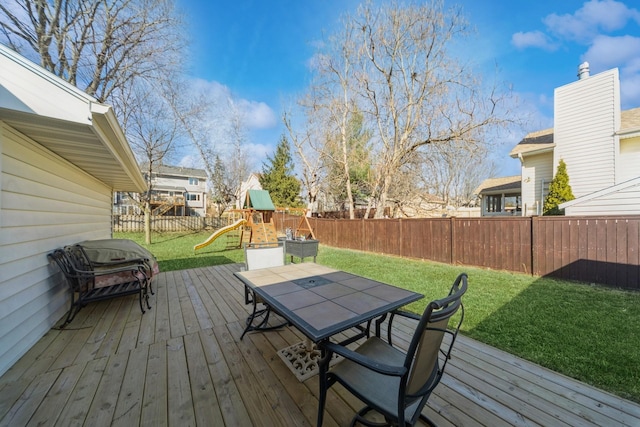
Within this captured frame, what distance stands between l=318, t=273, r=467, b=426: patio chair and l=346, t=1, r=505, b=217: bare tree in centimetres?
986

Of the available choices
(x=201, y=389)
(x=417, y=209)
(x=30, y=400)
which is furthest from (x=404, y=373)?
(x=417, y=209)

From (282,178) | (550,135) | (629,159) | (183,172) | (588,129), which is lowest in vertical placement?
(629,159)

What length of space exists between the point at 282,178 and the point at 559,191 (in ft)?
56.9

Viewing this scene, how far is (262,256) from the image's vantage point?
4.11 metres

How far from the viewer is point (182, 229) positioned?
16203 mm

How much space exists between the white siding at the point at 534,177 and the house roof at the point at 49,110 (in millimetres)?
13125

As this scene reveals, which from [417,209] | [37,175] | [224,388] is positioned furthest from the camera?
[417,209]

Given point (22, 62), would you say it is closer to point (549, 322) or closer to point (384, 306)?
point (384, 306)

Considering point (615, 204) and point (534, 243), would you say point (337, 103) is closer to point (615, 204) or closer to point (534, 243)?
point (534, 243)

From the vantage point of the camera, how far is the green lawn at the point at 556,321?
2.19 meters

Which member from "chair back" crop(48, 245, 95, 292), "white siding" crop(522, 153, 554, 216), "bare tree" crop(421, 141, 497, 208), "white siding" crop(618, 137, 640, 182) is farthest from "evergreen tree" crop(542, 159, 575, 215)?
"chair back" crop(48, 245, 95, 292)

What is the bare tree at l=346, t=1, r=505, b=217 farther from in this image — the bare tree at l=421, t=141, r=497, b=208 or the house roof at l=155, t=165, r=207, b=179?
the house roof at l=155, t=165, r=207, b=179

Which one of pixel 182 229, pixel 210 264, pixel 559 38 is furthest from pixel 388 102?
pixel 182 229

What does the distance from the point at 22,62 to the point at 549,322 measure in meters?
6.11
